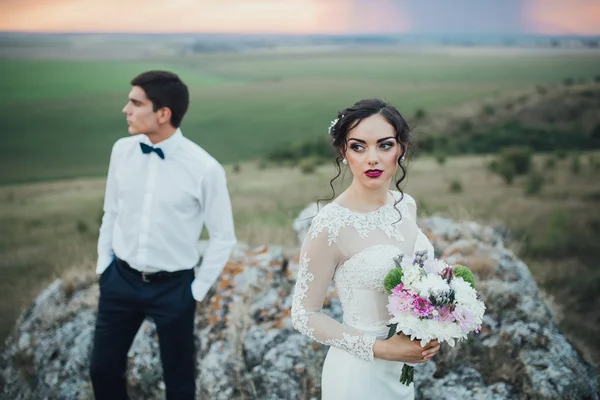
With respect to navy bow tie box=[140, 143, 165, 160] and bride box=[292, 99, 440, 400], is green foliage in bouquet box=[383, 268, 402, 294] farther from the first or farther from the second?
navy bow tie box=[140, 143, 165, 160]

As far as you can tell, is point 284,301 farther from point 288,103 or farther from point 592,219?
point 288,103

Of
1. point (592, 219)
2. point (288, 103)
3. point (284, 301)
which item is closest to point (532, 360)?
point (284, 301)

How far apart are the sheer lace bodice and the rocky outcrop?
1.66m

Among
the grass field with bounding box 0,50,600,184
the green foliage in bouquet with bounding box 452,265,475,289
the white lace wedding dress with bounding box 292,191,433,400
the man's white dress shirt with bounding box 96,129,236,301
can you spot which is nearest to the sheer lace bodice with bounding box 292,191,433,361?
the white lace wedding dress with bounding box 292,191,433,400

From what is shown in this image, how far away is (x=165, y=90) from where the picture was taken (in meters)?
3.36

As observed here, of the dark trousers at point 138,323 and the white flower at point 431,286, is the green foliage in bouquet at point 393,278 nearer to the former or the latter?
the white flower at point 431,286

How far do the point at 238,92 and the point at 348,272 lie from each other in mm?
14699

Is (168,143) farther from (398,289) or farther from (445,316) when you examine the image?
(445,316)

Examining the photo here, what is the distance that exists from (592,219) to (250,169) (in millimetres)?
8489

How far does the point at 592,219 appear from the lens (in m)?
10.1

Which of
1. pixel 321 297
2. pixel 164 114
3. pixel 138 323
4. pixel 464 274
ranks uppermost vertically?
pixel 164 114

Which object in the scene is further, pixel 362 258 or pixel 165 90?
pixel 165 90

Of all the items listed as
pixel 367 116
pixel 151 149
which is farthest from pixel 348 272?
pixel 151 149

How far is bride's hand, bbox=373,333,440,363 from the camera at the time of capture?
6.84 ft
